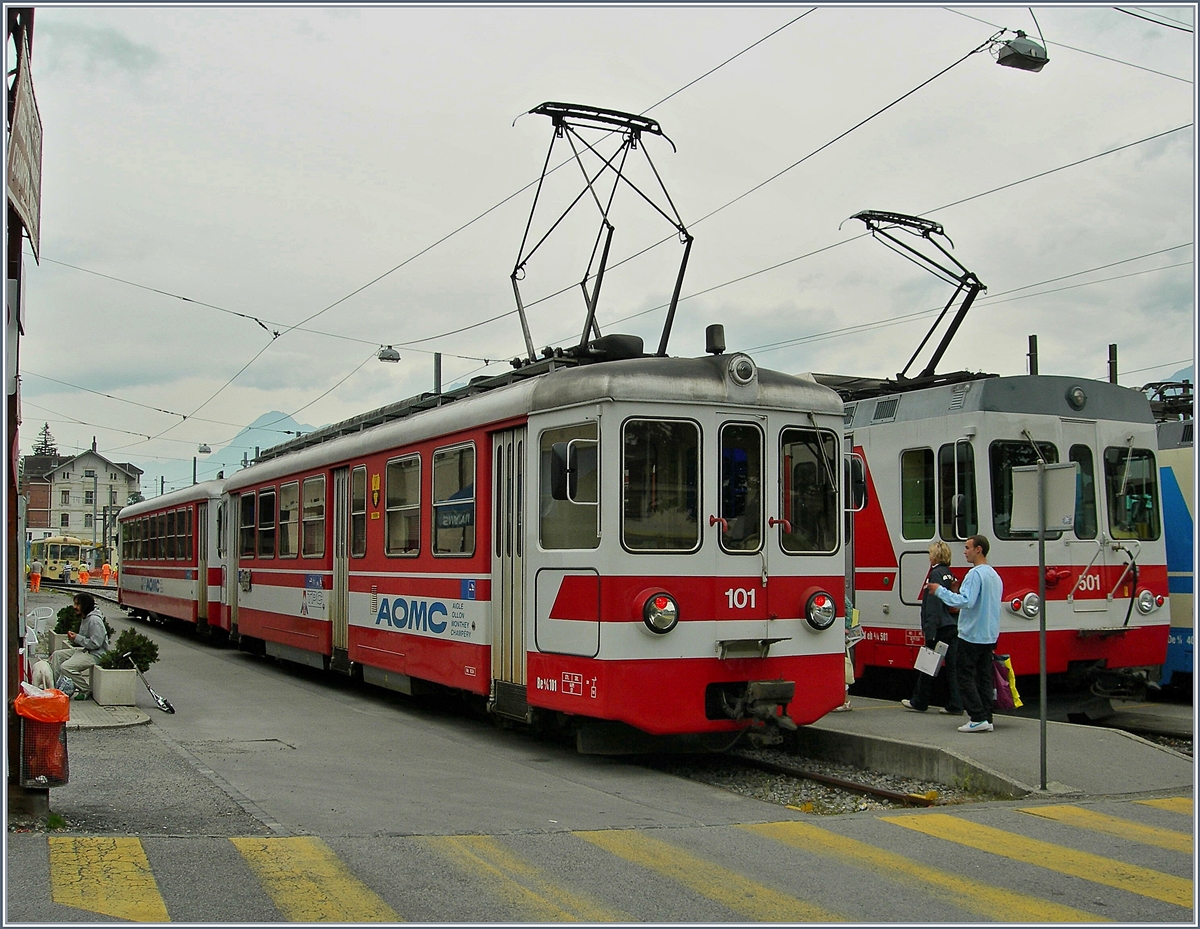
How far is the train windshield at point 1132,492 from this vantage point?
41.7 feet

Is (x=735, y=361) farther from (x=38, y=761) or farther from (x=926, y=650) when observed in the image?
(x=38, y=761)

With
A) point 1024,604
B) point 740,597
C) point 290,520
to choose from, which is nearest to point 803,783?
point 740,597

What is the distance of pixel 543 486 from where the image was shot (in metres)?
9.76

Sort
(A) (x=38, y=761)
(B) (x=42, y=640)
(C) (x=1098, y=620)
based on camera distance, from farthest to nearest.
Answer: (B) (x=42, y=640) → (C) (x=1098, y=620) → (A) (x=38, y=761)

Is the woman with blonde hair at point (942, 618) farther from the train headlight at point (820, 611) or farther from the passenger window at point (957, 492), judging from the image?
the train headlight at point (820, 611)

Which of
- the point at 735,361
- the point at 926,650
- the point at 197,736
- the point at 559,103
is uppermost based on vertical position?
the point at 559,103

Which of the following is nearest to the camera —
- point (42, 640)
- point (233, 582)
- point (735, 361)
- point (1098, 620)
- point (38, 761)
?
→ point (38, 761)

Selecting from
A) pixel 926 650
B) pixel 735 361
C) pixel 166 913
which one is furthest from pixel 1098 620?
pixel 166 913

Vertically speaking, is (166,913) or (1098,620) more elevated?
(1098,620)

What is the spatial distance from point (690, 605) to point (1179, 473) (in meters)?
7.90

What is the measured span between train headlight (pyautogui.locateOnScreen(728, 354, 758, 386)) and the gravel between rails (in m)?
3.16

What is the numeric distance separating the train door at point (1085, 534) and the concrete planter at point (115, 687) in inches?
380

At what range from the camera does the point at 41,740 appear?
7.01m

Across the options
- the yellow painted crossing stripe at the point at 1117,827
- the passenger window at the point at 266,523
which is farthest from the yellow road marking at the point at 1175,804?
the passenger window at the point at 266,523
